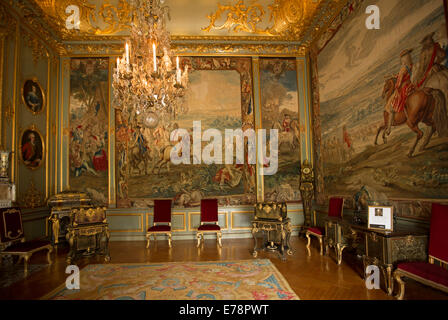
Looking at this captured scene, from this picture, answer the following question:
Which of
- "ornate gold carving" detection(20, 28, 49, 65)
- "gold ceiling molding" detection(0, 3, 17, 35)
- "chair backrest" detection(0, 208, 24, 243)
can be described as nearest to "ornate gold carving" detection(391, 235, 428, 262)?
"chair backrest" detection(0, 208, 24, 243)

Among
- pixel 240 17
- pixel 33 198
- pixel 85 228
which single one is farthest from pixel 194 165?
pixel 240 17

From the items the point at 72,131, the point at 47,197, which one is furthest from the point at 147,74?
the point at 47,197

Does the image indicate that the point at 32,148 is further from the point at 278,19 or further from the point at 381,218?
the point at 381,218

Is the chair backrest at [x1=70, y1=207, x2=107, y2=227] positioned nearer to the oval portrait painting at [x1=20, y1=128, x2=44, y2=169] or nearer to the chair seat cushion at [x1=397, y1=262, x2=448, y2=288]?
the oval portrait painting at [x1=20, y1=128, x2=44, y2=169]

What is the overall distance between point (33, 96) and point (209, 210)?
18.9 ft

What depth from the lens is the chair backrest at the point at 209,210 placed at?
735cm

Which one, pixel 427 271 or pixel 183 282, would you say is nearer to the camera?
pixel 427 271

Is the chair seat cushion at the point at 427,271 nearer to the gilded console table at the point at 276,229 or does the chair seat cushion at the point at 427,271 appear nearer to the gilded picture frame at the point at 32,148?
the gilded console table at the point at 276,229

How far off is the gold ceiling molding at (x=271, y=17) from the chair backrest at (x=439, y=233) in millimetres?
6121

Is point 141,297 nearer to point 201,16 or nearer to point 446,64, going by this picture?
point 446,64

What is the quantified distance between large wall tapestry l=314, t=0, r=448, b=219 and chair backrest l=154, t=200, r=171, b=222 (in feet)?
15.2

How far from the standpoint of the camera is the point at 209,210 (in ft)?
24.3

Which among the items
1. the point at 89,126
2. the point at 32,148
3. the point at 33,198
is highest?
the point at 89,126

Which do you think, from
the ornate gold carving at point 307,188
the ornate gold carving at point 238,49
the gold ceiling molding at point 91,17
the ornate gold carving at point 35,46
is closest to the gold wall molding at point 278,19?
the ornate gold carving at point 238,49
